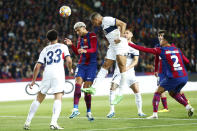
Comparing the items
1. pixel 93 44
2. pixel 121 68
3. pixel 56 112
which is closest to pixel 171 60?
pixel 121 68

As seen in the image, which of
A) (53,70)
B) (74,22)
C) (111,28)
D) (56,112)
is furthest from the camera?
(74,22)

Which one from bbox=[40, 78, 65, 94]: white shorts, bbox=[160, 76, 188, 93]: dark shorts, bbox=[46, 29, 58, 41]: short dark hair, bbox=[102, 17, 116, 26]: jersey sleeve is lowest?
bbox=[40, 78, 65, 94]: white shorts

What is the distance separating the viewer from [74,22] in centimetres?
3381

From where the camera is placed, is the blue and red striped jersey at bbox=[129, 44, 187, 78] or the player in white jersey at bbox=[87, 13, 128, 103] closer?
the player in white jersey at bbox=[87, 13, 128, 103]

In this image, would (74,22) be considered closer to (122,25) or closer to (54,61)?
(122,25)

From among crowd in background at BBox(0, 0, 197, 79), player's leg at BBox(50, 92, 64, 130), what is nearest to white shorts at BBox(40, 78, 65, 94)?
player's leg at BBox(50, 92, 64, 130)

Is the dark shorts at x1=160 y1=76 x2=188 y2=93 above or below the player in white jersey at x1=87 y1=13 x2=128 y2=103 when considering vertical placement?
below

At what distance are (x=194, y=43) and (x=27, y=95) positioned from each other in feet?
44.2

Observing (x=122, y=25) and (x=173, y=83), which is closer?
(x=122, y=25)

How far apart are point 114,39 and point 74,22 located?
21356mm

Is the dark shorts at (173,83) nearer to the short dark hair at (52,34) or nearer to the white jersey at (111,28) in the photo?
the white jersey at (111,28)

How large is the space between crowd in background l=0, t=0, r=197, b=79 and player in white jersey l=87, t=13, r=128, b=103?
540 inches

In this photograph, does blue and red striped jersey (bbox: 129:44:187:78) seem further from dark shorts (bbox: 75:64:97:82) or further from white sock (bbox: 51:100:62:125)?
white sock (bbox: 51:100:62:125)

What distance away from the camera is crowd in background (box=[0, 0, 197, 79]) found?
2822cm
